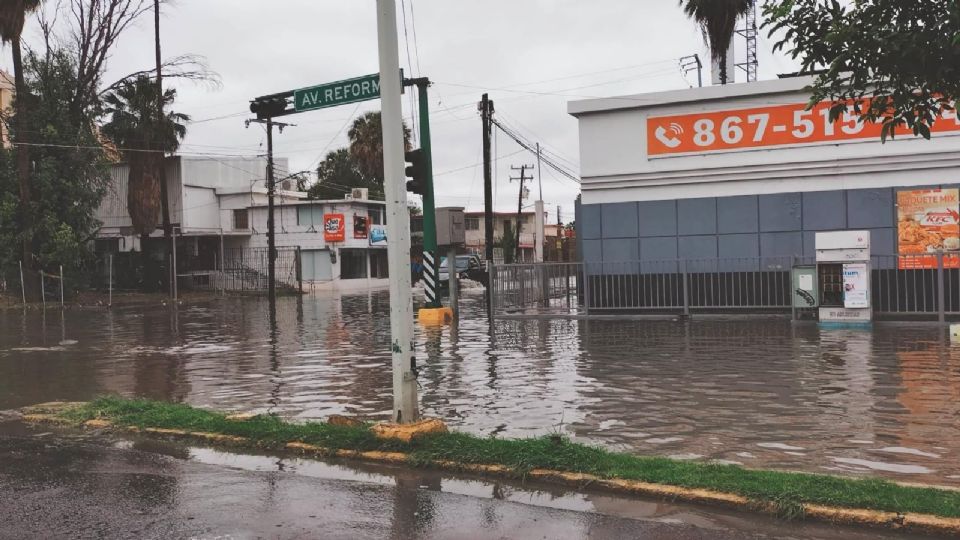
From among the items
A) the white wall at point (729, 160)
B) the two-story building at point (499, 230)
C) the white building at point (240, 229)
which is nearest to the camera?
the white wall at point (729, 160)

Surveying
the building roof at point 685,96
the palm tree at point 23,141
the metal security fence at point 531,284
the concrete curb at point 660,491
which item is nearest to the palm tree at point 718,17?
the building roof at point 685,96

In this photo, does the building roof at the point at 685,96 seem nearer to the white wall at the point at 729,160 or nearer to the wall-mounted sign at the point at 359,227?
the white wall at the point at 729,160

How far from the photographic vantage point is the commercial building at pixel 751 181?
18250mm

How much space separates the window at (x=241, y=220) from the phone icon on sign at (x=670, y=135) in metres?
34.3

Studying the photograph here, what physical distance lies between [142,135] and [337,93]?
109 ft

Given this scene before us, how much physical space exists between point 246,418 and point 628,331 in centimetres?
1082

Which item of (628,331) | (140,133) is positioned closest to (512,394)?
(628,331)

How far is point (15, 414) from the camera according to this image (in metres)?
9.59

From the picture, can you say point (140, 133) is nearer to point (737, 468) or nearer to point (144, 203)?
point (144, 203)

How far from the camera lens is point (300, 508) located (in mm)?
5602

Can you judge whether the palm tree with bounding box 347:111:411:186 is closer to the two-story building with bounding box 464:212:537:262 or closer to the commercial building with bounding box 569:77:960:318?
the two-story building with bounding box 464:212:537:262

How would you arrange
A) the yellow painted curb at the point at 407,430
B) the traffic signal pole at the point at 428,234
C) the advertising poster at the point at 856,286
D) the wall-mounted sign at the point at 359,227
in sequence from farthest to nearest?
the wall-mounted sign at the point at 359,227, the traffic signal pole at the point at 428,234, the advertising poster at the point at 856,286, the yellow painted curb at the point at 407,430

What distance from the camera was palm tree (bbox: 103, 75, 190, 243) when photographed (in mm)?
39125

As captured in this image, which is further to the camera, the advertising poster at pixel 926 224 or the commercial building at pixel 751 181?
the commercial building at pixel 751 181
